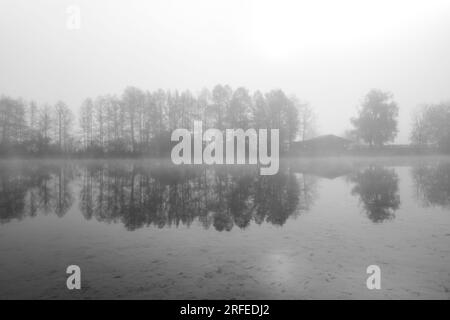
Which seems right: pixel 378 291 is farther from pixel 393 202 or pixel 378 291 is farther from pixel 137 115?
pixel 137 115

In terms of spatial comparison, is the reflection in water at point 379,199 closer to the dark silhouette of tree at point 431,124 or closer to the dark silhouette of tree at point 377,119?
the dark silhouette of tree at point 377,119

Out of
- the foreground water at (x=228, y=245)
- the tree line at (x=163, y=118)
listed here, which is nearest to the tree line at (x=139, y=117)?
the tree line at (x=163, y=118)

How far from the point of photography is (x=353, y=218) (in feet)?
33.8

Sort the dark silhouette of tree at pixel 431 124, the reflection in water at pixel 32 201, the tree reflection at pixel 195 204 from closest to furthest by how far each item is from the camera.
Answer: the tree reflection at pixel 195 204 < the reflection in water at pixel 32 201 < the dark silhouette of tree at pixel 431 124

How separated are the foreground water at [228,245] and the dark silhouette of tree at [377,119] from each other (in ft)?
165

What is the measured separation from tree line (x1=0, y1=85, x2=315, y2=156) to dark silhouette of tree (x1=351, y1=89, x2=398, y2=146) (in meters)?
12.4

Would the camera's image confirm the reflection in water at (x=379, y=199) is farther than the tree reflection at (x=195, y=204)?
Yes

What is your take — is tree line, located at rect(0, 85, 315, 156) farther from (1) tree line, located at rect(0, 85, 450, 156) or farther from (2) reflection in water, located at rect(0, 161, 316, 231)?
(2) reflection in water, located at rect(0, 161, 316, 231)

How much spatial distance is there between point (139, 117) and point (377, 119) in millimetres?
47637

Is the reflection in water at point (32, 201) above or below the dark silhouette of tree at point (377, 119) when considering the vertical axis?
below

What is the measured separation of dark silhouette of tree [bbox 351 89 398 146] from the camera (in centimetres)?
5966

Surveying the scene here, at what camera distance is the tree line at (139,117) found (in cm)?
5384

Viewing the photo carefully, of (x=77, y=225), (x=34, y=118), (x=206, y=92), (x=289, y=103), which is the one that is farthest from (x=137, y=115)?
(x=77, y=225)
